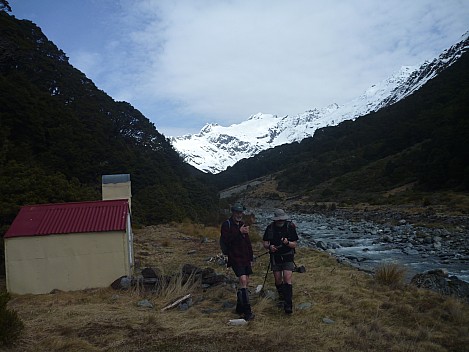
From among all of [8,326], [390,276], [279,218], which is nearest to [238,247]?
[279,218]

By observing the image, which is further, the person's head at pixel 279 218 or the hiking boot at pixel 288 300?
the person's head at pixel 279 218

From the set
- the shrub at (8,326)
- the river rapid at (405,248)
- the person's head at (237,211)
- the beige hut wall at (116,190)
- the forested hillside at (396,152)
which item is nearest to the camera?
the shrub at (8,326)

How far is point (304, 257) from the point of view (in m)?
12.9

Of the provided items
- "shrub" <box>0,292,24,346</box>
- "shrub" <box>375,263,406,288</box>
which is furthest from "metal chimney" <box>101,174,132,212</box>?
"shrub" <box>0,292,24,346</box>

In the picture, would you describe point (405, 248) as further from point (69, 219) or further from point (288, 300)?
point (69, 219)

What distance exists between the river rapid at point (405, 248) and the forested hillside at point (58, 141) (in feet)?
30.9

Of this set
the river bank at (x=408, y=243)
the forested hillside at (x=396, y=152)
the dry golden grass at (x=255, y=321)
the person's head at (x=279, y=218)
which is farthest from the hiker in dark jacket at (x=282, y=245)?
the forested hillside at (x=396, y=152)

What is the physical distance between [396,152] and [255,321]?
70431 millimetres

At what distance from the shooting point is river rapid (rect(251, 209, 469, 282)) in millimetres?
13038

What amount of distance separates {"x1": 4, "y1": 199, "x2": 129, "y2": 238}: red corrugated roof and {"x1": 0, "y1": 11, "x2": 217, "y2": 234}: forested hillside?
2762 mm

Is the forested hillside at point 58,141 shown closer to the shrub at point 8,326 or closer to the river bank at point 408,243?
the shrub at point 8,326

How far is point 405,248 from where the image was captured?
16.5m

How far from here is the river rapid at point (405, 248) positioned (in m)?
13.0

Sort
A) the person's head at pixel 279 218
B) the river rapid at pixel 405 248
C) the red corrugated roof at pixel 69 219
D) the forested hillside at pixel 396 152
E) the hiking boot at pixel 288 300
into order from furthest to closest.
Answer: the forested hillside at pixel 396 152 < the river rapid at pixel 405 248 < the red corrugated roof at pixel 69 219 < the person's head at pixel 279 218 < the hiking boot at pixel 288 300
